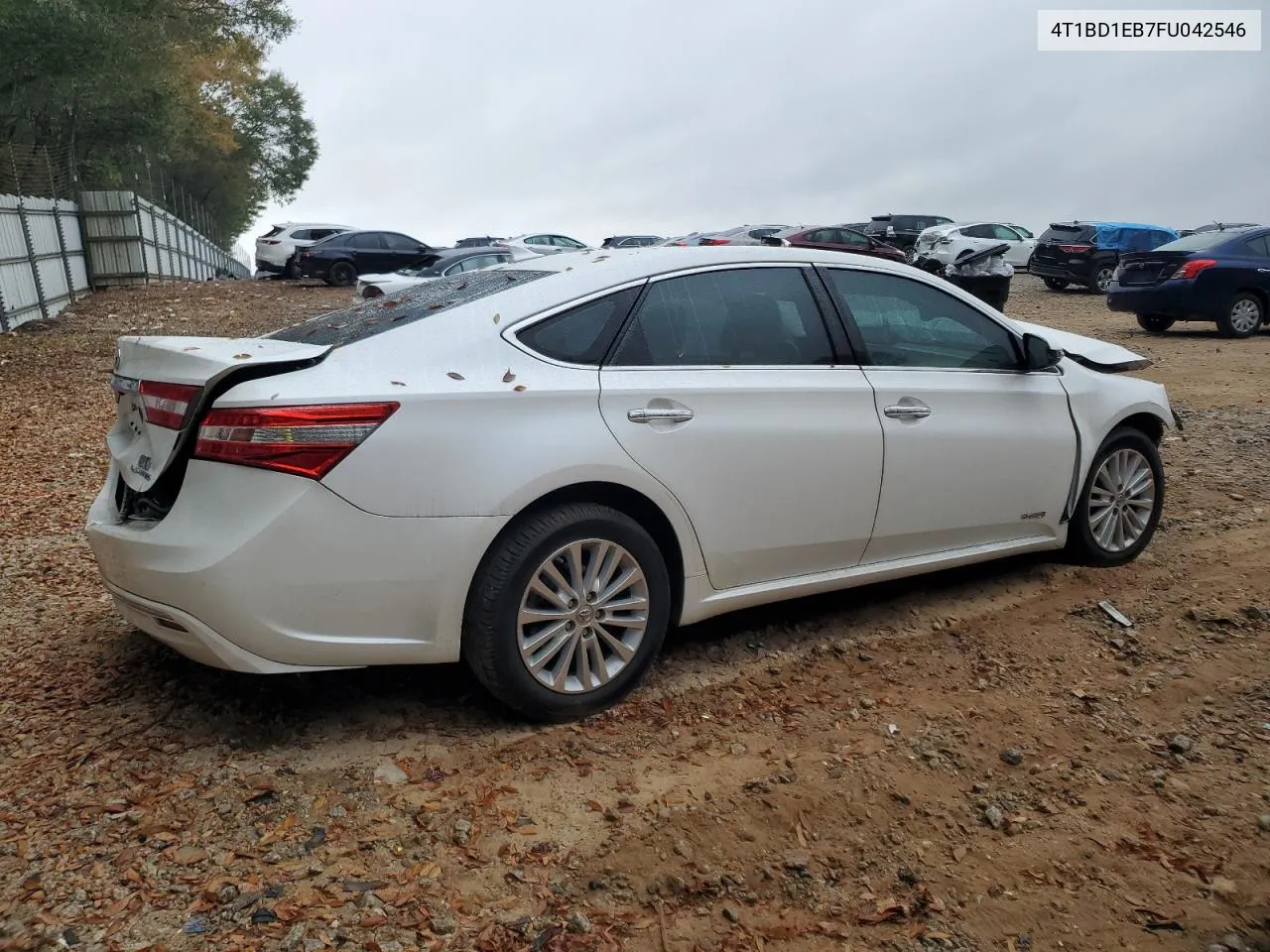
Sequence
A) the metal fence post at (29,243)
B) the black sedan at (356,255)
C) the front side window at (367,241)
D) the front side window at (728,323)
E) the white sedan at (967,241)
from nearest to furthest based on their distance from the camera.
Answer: the front side window at (728,323) → the metal fence post at (29,243) → the white sedan at (967,241) → the black sedan at (356,255) → the front side window at (367,241)

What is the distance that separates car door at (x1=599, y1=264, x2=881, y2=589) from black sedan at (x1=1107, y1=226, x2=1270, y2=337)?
11993 millimetres

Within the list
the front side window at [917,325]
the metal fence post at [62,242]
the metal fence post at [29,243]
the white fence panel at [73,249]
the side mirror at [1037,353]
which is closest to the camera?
the front side window at [917,325]

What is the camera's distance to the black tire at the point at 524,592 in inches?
129

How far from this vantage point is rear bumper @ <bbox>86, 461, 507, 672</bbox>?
3062mm

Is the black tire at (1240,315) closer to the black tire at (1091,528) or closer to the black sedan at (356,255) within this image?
the black tire at (1091,528)

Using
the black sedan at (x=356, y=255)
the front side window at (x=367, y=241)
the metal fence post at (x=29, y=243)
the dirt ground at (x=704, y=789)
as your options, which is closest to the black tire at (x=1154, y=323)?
the dirt ground at (x=704, y=789)

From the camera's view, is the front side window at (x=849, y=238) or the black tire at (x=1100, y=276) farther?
the front side window at (x=849, y=238)

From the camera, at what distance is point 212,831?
294 cm

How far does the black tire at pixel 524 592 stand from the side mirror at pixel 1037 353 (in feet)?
7.05

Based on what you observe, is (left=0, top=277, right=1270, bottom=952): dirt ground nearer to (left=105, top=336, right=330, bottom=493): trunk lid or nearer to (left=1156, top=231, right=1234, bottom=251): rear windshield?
(left=105, top=336, right=330, bottom=493): trunk lid

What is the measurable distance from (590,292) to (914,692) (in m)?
1.84

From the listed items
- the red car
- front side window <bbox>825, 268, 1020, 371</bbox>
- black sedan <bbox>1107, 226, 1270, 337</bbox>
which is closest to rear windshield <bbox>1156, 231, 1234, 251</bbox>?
black sedan <bbox>1107, 226, 1270, 337</bbox>

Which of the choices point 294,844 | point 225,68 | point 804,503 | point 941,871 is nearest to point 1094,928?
point 941,871

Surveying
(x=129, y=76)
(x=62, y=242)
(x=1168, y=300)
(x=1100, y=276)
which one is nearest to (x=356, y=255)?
(x=129, y=76)
